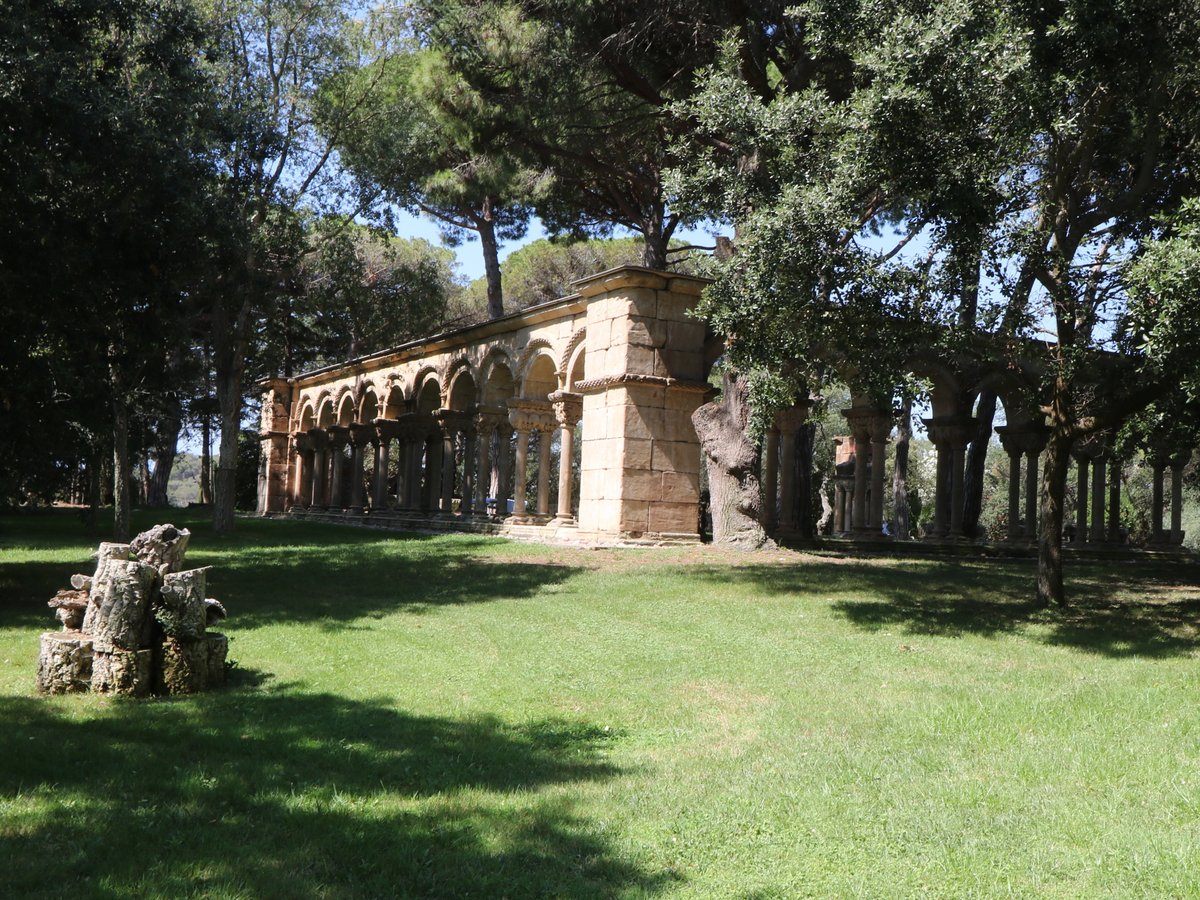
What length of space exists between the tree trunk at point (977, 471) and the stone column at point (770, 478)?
4137mm

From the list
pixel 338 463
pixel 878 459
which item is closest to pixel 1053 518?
pixel 878 459

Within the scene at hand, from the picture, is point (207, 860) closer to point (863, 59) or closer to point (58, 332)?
point (863, 59)

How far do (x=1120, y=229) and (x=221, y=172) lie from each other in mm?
11687

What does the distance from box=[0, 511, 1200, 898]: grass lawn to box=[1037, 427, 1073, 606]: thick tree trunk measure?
0.29 meters

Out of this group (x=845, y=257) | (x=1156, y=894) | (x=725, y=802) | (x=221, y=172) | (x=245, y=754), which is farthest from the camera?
(x=221, y=172)

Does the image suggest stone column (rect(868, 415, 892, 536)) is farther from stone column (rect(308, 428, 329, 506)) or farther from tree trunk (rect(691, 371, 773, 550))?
stone column (rect(308, 428, 329, 506))

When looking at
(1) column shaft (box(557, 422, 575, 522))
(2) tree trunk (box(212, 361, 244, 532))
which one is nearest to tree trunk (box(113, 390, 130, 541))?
(2) tree trunk (box(212, 361, 244, 532))

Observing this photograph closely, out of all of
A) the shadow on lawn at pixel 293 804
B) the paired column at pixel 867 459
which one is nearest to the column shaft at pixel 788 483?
the paired column at pixel 867 459

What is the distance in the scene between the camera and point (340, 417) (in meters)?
29.1

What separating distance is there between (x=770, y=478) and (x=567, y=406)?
3818 mm

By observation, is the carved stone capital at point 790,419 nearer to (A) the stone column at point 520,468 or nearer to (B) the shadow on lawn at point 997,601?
(A) the stone column at point 520,468

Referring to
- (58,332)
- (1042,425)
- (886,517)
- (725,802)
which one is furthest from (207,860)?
(886,517)

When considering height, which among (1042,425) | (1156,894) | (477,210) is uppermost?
(477,210)

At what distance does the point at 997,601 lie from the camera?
10.0 metres
